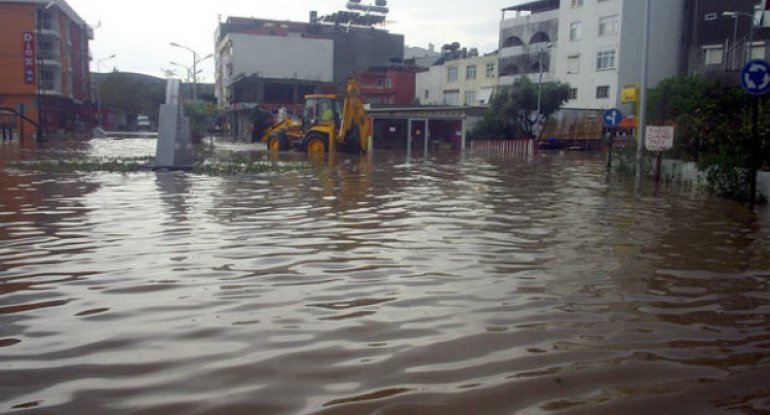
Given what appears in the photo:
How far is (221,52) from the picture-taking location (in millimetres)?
88938

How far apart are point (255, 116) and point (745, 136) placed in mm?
40356

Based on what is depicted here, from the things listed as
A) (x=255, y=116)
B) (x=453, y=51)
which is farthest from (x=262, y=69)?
(x=255, y=116)

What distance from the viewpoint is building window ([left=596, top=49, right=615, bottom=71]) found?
50.5 m

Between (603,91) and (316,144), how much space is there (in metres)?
29.5

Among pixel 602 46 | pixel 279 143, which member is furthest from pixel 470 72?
pixel 279 143

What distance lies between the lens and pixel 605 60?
168ft

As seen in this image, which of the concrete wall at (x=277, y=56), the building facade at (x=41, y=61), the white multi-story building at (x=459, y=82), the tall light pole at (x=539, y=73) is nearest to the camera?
the tall light pole at (x=539, y=73)

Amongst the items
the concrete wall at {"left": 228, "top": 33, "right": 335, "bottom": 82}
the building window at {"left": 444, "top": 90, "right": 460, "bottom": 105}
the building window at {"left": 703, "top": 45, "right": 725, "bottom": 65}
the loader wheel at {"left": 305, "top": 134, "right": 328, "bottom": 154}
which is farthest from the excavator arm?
the concrete wall at {"left": 228, "top": 33, "right": 335, "bottom": 82}

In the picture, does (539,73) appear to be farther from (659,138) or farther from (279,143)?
(659,138)

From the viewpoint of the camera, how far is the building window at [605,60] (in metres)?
50.5

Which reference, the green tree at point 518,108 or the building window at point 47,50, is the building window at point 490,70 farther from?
the building window at point 47,50

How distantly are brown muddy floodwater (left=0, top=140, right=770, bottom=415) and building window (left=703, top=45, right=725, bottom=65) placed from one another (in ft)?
144

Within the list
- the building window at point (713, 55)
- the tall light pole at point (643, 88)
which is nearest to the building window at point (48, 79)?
the tall light pole at point (643, 88)

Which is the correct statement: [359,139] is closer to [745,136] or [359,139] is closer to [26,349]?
[745,136]
